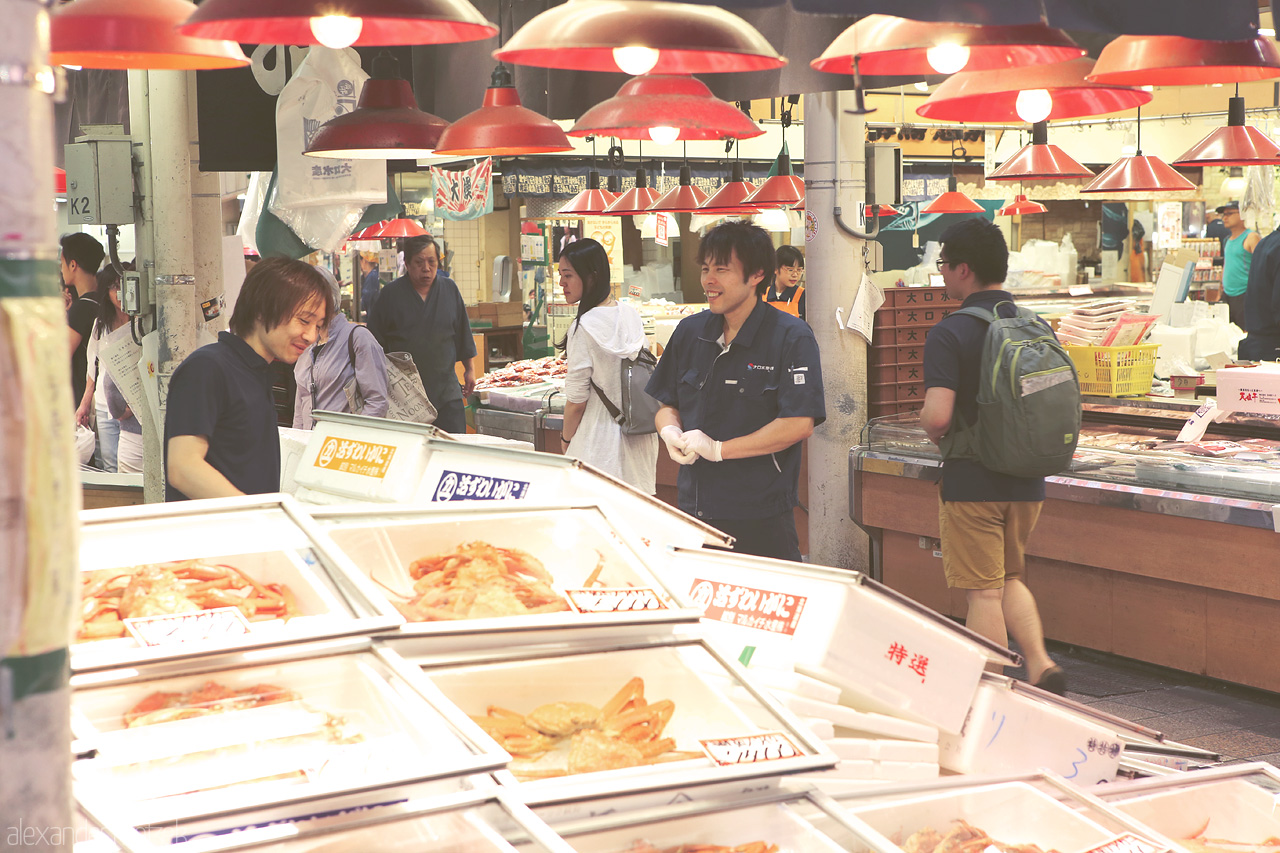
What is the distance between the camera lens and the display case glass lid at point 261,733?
5.70ft

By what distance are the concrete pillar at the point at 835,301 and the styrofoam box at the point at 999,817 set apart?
4746 mm

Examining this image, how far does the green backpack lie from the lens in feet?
15.3

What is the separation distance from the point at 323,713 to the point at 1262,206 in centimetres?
1251

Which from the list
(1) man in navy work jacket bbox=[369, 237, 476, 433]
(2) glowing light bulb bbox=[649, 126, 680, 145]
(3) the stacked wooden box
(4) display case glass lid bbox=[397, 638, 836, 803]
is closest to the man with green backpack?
(2) glowing light bulb bbox=[649, 126, 680, 145]

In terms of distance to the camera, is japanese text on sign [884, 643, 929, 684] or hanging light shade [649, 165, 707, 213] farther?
hanging light shade [649, 165, 707, 213]

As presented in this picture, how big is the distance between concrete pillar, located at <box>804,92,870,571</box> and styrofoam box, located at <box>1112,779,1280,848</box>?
15.0 feet

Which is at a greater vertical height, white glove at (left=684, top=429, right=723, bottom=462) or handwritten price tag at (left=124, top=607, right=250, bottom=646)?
white glove at (left=684, top=429, right=723, bottom=462)

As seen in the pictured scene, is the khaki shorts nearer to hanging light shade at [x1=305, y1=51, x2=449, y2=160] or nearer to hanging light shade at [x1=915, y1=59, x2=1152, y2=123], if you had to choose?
hanging light shade at [x1=915, y1=59, x2=1152, y2=123]

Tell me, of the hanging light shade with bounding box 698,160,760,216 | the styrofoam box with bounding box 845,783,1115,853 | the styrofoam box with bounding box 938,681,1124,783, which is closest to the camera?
the styrofoam box with bounding box 845,783,1115,853

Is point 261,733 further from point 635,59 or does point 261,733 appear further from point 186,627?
point 635,59

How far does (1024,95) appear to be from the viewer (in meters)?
3.28

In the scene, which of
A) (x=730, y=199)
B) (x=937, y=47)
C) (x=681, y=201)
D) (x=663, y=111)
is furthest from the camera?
(x=681, y=201)

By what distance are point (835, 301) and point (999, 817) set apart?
16.3 feet

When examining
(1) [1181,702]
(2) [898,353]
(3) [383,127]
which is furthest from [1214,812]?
(2) [898,353]
